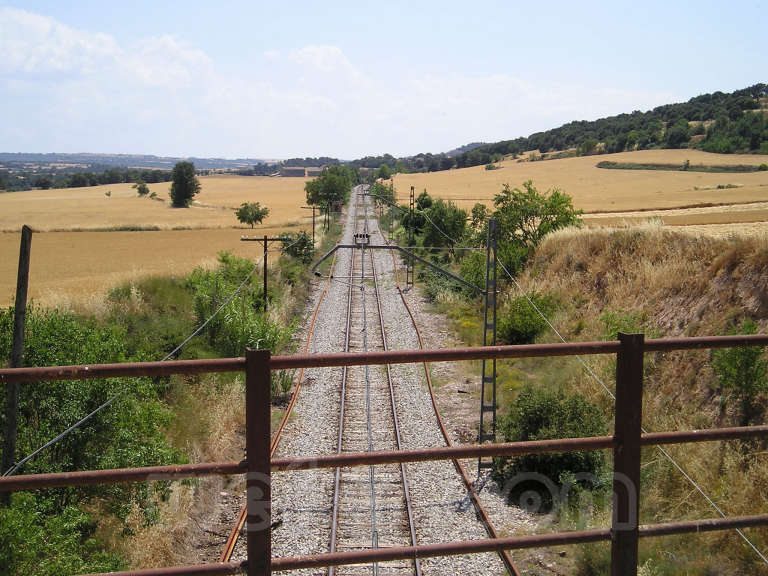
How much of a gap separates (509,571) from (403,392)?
8.86 m

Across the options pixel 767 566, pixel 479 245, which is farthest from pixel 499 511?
pixel 479 245

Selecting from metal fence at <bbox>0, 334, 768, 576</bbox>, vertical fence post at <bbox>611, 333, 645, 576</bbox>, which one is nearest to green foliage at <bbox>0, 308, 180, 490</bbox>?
metal fence at <bbox>0, 334, 768, 576</bbox>

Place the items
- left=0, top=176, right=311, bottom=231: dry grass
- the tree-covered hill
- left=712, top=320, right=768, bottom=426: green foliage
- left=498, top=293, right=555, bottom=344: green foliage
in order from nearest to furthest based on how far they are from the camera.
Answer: left=712, top=320, right=768, bottom=426: green foliage
left=498, top=293, right=555, bottom=344: green foliage
left=0, top=176, right=311, bottom=231: dry grass
the tree-covered hill

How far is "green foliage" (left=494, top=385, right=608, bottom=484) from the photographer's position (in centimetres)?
1105

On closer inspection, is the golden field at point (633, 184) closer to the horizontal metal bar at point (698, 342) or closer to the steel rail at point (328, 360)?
the horizontal metal bar at point (698, 342)

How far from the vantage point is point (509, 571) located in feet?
27.3

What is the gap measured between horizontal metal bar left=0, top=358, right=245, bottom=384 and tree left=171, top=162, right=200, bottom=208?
116m

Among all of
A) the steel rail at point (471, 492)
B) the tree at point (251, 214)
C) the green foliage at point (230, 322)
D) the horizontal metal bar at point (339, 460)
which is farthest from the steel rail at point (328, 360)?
the tree at point (251, 214)

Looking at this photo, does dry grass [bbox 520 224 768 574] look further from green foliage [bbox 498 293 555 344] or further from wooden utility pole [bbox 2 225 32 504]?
wooden utility pole [bbox 2 225 32 504]

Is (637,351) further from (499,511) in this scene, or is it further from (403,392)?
(403,392)

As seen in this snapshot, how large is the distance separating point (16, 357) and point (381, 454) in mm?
4504

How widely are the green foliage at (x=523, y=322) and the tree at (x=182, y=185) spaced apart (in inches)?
3940

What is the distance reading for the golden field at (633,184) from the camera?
4944 cm

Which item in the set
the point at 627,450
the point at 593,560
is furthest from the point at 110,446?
the point at 627,450
